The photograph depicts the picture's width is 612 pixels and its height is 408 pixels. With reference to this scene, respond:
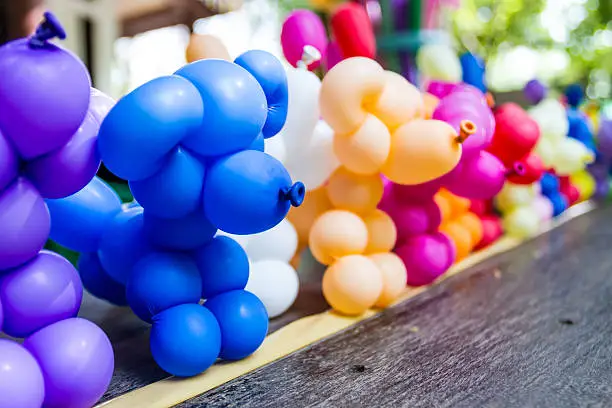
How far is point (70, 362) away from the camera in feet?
2.05

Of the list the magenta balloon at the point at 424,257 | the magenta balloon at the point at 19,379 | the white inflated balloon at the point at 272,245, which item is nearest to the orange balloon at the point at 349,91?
the white inflated balloon at the point at 272,245

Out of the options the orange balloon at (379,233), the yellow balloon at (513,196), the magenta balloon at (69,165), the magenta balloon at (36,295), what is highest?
the magenta balloon at (69,165)

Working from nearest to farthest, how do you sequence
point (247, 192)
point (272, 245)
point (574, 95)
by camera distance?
point (247, 192), point (272, 245), point (574, 95)

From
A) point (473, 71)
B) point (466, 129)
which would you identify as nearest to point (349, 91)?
point (466, 129)

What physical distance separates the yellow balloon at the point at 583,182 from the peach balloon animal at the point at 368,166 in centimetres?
134

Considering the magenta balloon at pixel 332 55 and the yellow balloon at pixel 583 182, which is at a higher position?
the magenta balloon at pixel 332 55

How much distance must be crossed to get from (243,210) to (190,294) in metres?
0.17

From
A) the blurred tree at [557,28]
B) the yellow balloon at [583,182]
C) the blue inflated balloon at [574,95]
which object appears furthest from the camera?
the blurred tree at [557,28]

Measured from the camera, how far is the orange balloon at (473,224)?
1.46 meters

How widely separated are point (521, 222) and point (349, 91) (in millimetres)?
980

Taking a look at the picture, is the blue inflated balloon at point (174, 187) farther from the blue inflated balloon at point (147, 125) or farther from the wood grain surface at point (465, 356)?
the wood grain surface at point (465, 356)

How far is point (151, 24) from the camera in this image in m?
3.96

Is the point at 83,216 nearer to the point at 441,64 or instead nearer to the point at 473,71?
the point at 441,64

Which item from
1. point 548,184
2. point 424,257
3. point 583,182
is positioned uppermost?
point 424,257
